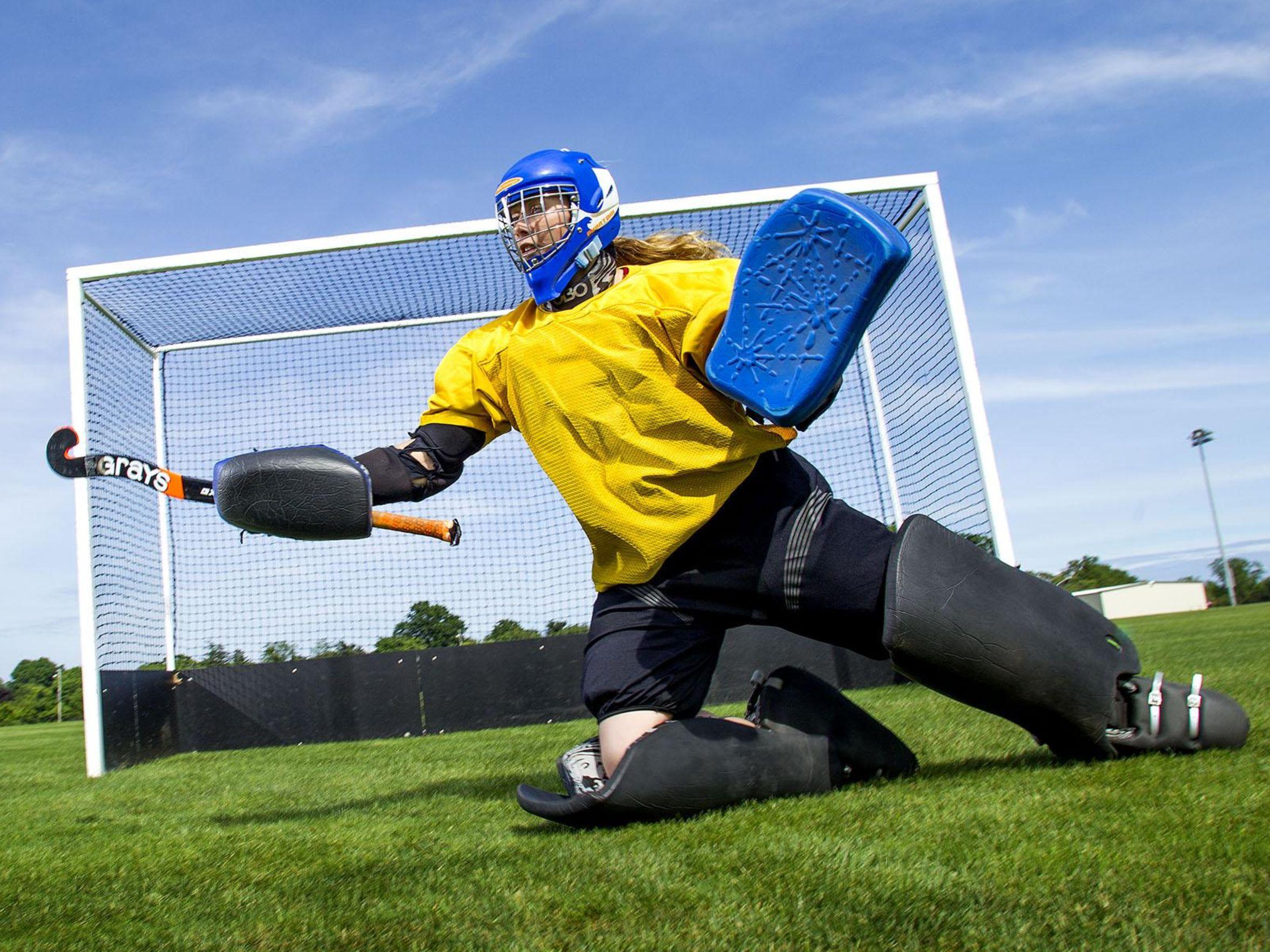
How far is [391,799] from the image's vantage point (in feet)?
10.3

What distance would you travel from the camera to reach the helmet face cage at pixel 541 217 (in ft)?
8.68

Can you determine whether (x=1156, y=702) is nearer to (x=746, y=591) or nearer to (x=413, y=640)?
(x=746, y=591)

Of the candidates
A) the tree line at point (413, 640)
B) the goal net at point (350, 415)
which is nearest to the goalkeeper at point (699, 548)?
the goal net at point (350, 415)

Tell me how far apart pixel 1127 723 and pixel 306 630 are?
4.87 meters

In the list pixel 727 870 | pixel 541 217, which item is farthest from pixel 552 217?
pixel 727 870

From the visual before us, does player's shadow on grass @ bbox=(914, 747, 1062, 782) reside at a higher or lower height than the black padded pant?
lower

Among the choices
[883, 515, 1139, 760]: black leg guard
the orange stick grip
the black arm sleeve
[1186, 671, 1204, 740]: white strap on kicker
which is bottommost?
[1186, 671, 1204, 740]: white strap on kicker

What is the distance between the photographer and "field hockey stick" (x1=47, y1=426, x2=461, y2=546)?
117 inches

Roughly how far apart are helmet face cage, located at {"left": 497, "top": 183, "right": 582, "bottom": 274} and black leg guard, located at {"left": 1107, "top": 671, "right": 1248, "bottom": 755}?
1634 millimetres

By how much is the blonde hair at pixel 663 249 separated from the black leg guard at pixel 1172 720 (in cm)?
142

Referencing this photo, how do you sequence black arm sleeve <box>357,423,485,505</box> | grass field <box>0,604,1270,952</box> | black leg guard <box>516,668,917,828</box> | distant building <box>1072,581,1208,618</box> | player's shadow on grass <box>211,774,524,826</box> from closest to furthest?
grass field <box>0,604,1270,952</box>, black leg guard <box>516,668,917,828</box>, black arm sleeve <box>357,423,485,505</box>, player's shadow on grass <box>211,774,524,826</box>, distant building <box>1072,581,1208,618</box>

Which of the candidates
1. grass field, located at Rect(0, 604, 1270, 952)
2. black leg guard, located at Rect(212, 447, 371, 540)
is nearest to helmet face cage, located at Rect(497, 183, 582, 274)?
black leg guard, located at Rect(212, 447, 371, 540)

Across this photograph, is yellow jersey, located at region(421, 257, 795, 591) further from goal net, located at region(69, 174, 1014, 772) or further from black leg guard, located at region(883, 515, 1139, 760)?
goal net, located at region(69, 174, 1014, 772)

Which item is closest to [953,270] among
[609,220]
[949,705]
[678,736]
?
[949,705]
